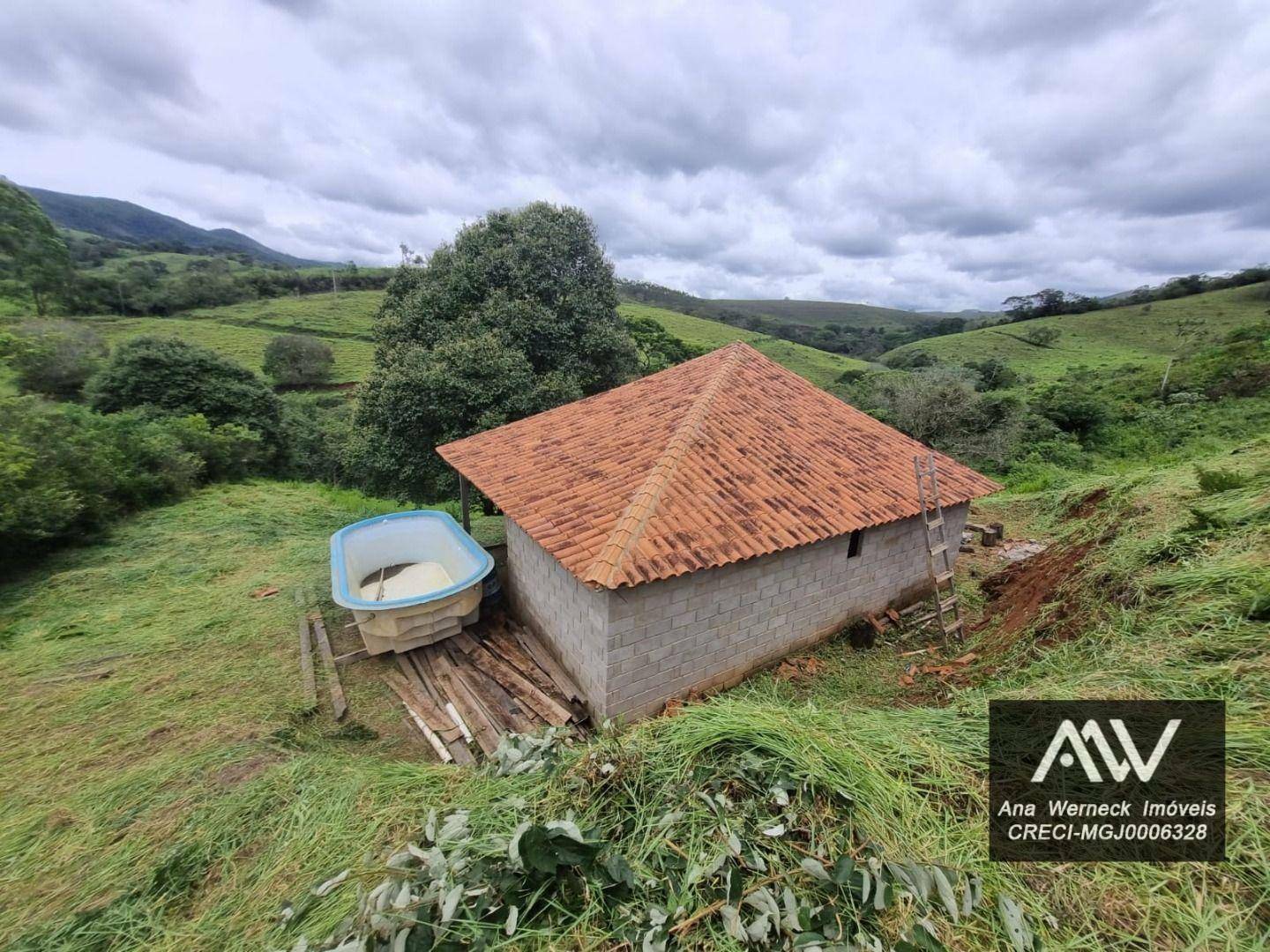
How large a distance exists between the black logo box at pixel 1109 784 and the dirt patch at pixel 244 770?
17.1 feet

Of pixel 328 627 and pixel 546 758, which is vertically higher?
pixel 546 758

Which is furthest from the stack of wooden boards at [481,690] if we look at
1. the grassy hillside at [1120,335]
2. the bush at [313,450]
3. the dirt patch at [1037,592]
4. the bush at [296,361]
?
the bush at [296,361]

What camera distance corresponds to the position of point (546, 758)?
105 inches

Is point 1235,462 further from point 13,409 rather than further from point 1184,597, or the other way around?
point 13,409

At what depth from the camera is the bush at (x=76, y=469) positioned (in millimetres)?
8422

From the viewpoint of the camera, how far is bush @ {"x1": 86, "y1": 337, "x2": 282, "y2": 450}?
17.9 m

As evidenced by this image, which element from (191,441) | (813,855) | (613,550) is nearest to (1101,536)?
(613,550)

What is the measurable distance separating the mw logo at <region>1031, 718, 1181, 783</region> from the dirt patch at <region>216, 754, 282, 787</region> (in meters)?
5.50

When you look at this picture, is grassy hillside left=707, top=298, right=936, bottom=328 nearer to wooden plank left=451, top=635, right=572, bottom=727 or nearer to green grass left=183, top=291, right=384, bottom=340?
green grass left=183, top=291, right=384, bottom=340

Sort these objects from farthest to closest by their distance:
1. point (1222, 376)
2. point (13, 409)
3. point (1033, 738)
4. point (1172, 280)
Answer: point (1172, 280) → point (1222, 376) → point (13, 409) → point (1033, 738)

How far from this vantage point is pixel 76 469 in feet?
31.9

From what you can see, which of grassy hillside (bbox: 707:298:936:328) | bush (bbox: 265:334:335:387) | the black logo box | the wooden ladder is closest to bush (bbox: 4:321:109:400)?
bush (bbox: 265:334:335:387)

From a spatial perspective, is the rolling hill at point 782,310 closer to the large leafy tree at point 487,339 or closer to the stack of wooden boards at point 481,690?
the large leafy tree at point 487,339

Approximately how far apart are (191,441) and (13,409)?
489 centimetres
